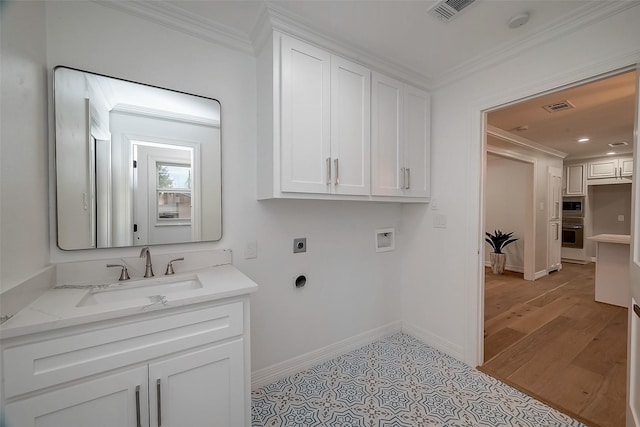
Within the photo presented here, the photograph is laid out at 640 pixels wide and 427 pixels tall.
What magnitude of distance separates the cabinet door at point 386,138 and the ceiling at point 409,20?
0.83 ft

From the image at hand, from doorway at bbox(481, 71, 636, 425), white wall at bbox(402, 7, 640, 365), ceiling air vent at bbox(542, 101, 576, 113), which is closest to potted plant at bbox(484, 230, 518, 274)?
doorway at bbox(481, 71, 636, 425)

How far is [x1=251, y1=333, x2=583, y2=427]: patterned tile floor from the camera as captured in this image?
Answer: 63.8 inches

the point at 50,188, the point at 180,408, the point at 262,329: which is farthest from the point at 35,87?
the point at 262,329

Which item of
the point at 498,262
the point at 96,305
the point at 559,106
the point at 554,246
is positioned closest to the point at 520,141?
the point at 559,106

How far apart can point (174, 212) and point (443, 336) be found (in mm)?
2407

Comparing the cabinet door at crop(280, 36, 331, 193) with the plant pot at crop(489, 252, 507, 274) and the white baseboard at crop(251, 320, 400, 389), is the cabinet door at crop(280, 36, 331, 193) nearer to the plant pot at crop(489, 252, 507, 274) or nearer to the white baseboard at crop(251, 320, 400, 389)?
the white baseboard at crop(251, 320, 400, 389)

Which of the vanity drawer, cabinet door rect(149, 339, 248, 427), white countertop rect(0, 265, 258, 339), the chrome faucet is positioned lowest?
cabinet door rect(149, 339, 248, 427)

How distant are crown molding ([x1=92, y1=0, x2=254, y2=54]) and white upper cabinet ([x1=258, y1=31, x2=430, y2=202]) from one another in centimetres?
21

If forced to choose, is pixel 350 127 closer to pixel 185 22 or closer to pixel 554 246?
pixel 185 22

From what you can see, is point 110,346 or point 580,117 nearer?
point 110,346

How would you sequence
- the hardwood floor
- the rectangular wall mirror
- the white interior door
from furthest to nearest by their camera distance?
the hardwood floor < the rectangular wall mirror < the white interior door

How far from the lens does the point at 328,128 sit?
1777 mm

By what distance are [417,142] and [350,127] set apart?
764 mm

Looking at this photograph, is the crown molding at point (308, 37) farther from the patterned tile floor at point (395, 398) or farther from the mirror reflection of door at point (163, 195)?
the patterned tile floor at point (395, 398)
